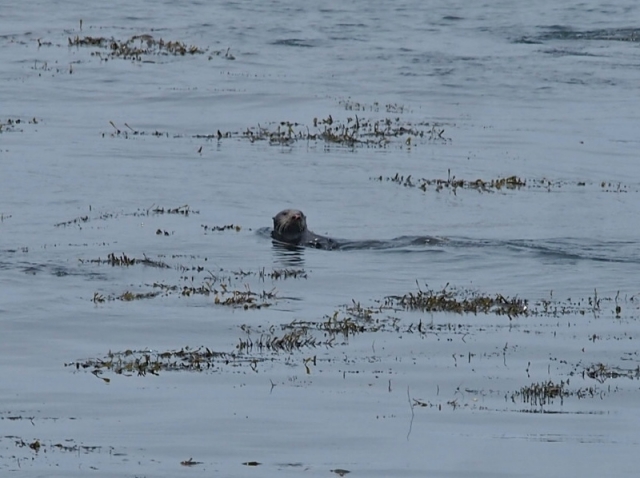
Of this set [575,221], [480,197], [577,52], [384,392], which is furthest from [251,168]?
[577,52]

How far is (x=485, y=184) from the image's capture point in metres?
23.0

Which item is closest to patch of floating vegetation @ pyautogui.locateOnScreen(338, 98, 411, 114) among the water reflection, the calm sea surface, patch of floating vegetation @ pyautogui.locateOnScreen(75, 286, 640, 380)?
the calm sea surface

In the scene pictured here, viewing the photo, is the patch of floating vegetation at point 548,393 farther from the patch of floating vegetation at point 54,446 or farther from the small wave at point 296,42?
the small wave at point 296,42

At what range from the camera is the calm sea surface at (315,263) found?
28.2ft

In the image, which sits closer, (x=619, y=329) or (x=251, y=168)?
(x=619, y=329)

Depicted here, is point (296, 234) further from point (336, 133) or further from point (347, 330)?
point (336, 133)

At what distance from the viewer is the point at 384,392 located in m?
9.76

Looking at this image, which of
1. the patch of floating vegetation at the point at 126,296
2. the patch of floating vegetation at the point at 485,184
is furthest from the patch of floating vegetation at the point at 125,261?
the patch of floating vegetation at the point at 485,184

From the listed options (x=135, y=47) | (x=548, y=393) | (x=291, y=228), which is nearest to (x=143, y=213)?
(x=291, y=228)

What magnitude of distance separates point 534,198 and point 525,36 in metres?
26.1

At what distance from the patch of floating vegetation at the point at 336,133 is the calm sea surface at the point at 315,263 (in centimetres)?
9

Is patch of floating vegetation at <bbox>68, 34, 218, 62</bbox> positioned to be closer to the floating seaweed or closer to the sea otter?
the floating seaweed

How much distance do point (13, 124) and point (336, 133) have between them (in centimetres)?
659

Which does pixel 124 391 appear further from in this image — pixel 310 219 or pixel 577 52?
pixel 577 52
